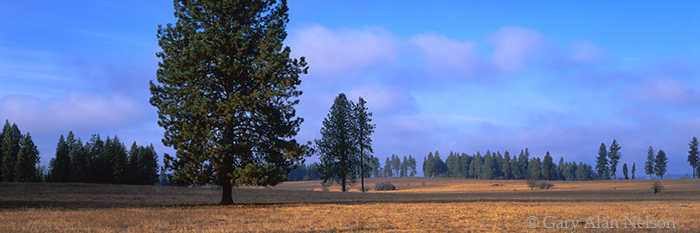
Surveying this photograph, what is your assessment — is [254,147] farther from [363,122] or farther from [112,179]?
[112,179]

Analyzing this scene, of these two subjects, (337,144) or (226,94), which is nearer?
(226,94)

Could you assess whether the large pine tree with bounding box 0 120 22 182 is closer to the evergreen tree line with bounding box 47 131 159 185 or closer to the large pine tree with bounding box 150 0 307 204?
the evergreen tree line with bounding box 47 131 159 185

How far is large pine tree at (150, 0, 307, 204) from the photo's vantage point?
2389 centimetres

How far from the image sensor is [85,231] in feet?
45.2

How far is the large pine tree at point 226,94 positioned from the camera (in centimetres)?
2389

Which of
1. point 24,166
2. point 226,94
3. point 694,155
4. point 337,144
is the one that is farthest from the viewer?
point 694,155

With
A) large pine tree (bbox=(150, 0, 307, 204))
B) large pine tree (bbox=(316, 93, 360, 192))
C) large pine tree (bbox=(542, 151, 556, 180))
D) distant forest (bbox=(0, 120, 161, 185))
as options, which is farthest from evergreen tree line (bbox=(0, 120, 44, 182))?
large pine tree (bbox=(542, 151, 556, 180))

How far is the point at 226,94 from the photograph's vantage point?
25797 millimetres

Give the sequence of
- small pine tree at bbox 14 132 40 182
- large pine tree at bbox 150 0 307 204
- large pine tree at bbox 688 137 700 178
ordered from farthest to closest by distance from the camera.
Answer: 1. large pine tree at bbox 688 137 700 178
2. small pine tree at bbox 14 132 40 182
3. large pine tree at bbox 150 0 307 204

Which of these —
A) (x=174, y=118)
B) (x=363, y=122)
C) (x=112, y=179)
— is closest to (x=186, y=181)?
(x=174, y=118)

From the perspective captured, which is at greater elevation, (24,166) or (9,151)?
(9,151)

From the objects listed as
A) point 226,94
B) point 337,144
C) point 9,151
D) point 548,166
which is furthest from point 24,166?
point 548,166

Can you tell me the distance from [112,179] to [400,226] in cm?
8137

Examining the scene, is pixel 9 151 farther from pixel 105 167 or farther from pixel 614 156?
pixel 614 156
